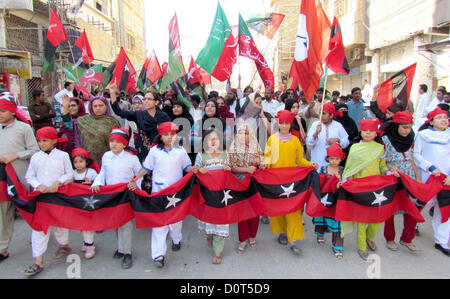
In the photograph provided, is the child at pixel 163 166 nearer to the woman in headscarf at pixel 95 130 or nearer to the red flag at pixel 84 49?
the woman in headscarf at pixel 95 130

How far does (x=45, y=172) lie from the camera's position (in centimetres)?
342

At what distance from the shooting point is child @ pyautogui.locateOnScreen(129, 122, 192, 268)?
11.2ft

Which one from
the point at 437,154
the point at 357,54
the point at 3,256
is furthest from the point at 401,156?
the point at 357,54

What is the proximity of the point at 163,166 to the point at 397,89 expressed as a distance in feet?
14.1

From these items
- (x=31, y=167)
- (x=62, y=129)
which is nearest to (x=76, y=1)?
(x=62, y=129)

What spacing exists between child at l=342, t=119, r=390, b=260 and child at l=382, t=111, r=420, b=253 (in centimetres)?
22

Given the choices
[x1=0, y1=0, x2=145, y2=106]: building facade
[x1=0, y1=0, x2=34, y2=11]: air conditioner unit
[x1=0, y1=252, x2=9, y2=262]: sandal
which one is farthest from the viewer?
[x1=0, y1=0, x2=145, y2=106]: building facade

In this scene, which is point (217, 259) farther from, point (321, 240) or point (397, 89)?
point (397, 89)

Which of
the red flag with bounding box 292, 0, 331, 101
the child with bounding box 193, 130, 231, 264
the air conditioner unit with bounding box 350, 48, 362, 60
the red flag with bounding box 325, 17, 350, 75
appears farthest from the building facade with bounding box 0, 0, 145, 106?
the air conditioner unit with bounding box 350, 48, 362, 60

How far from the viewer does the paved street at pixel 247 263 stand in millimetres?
3277

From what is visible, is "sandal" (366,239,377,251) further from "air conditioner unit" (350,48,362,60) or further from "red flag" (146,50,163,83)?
"air conditioner unit" (350,48,362,60)

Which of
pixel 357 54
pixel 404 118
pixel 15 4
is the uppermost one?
pixel 15 4

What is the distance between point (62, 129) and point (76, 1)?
15994 mm

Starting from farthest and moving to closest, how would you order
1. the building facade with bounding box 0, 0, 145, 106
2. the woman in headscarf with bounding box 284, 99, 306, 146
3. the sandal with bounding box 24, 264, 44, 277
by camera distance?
the building facade with bounding box 0, 0, 145, 106 → the woman in headscarf with bounding box 284, 99, 306, 146 → the sandal with bounding box 24, 264, 44, 277
